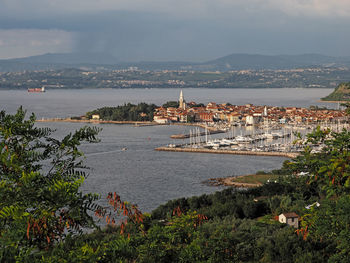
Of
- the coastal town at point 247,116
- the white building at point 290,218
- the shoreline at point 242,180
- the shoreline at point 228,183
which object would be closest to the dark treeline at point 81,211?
the white building at point 290,218

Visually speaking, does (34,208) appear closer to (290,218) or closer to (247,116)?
(290,218)

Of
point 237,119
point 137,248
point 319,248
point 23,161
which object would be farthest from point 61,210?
point 237,119

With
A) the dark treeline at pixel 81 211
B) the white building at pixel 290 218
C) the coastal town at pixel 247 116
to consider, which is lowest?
the coastal town at pixel 247 116

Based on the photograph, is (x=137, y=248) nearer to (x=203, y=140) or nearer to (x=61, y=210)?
(x=61, y=210)

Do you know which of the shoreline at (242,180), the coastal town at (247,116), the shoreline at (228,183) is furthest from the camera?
the coastal town at (247,116)

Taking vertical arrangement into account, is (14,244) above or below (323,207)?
above

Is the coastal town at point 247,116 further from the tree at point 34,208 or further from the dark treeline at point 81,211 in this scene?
the tree at point 34,208

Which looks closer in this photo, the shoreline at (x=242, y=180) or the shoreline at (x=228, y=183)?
the shoreline at (x=228, y=183)

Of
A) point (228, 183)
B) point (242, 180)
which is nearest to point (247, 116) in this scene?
point (242, 180)

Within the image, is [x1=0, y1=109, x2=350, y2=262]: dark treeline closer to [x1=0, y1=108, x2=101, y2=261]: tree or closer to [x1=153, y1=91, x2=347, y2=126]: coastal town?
[x1=0, y1=108, x2=101, y2=261]: tree

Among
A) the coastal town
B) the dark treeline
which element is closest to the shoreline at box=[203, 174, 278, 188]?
the dark treeline

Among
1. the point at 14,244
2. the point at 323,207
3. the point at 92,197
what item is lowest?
the point at 323,207
